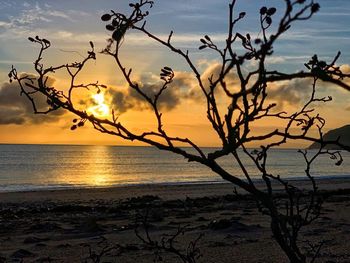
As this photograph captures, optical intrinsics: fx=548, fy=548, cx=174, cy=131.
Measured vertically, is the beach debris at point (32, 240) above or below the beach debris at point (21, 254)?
below

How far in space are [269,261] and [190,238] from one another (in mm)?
2731

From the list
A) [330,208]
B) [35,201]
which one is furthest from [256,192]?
[35,201]

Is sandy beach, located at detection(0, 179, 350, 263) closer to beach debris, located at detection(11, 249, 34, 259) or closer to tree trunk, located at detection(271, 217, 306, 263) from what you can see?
beach debris, located at detection(11, 249, 34, 259)

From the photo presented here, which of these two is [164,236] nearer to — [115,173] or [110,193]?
[110,193]

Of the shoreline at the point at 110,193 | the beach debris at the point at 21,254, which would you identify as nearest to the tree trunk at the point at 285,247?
the beach debris at the point at 21,254

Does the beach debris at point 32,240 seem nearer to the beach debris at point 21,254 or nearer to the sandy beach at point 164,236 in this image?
the sandy beach at point 164,236

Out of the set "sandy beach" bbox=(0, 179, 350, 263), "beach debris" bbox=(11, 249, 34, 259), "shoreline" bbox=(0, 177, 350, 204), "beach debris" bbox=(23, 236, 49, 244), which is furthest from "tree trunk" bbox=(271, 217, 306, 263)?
"shoreline" bbox=(0, 177, 350, 204)

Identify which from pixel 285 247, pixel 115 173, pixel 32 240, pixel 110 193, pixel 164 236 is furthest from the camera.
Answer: pixel 115 173

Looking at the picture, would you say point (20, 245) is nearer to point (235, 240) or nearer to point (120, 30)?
point (235, 240)

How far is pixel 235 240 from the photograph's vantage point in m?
9.97

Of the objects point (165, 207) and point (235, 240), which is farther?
point (165, 207)

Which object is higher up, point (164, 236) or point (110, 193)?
point (164, 236)

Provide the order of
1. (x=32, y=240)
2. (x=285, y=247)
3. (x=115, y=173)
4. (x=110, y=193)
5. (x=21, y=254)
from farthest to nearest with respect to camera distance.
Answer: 1. (x=115, y=173)
2. (x=110, y=193)
3. (x=32, y=240)
4. (x=21, y=254)
5. (x=285, y=247)

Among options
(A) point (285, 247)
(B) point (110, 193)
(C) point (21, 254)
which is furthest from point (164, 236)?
(B) point (110, 193)
